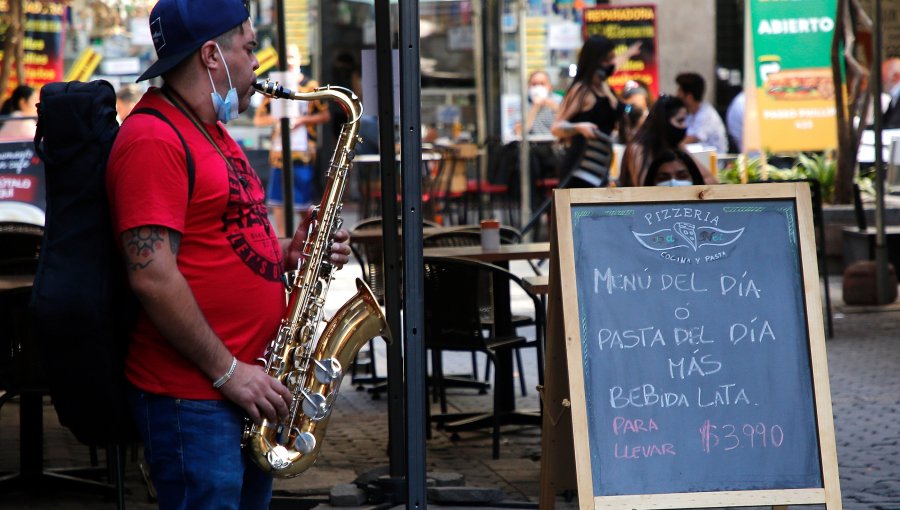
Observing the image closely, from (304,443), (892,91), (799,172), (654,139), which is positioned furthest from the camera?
(892,91)

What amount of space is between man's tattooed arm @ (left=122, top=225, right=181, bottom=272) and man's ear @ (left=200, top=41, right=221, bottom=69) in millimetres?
437

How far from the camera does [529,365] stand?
887cm

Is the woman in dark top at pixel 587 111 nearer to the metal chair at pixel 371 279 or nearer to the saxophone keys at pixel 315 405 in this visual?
the metal chair at pixel 371 279

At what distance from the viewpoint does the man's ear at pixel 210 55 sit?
304 centimetres

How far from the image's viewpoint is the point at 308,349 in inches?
136

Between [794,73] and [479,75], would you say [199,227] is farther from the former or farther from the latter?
[479,75]

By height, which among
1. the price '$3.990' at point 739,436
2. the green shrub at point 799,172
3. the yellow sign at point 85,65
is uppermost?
the yellow sign at point 85,65

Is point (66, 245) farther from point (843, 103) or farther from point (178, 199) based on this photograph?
point (843, 103)

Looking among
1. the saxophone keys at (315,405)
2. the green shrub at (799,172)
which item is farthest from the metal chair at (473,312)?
the green shrub at (799,172)

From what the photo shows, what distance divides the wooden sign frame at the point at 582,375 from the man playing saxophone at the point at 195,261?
1367 millimetres

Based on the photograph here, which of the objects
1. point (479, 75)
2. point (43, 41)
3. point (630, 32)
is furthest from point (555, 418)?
→ point (479, 75)

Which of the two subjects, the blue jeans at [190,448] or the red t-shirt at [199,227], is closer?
the red t-shirt at [199,227]

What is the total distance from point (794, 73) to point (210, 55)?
12.8 meters

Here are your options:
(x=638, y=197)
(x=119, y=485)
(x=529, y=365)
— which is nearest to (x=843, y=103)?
(x=529, y=365)
